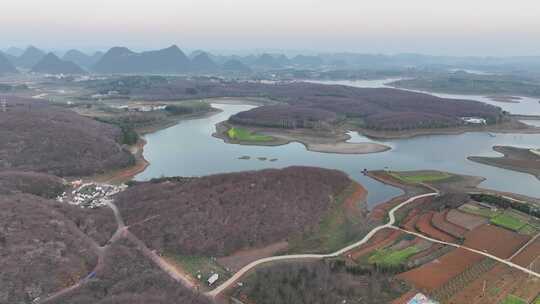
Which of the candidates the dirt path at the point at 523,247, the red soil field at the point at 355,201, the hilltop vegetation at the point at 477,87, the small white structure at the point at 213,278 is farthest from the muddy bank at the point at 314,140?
the hilltop vegetation at the point at 477,87

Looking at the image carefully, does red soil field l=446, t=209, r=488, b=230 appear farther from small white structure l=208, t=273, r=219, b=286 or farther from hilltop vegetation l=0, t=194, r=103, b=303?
hilltop vegetation l=0, t=194, r=103, b=303

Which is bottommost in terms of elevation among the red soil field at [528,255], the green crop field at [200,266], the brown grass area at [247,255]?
the brown grass area at [247,255]

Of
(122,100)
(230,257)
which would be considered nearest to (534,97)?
(122,100)

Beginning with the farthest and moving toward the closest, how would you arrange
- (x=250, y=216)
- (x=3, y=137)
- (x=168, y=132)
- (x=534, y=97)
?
(x=534, y=97), (x=168, y=132), (x=3, y=137), (x=250, y=216)


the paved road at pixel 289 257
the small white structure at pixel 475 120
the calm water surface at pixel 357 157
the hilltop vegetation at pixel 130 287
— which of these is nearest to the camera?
the hilltop vegetation at pixel 130 287

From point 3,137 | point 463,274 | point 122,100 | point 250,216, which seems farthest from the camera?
point 122,100

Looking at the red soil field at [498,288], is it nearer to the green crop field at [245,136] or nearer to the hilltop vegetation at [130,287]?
the hilltop vegetation at [130,287]

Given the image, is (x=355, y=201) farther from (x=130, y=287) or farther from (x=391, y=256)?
(x=130, y=287)

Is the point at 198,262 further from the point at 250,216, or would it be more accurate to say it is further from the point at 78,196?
the point at 78,196
